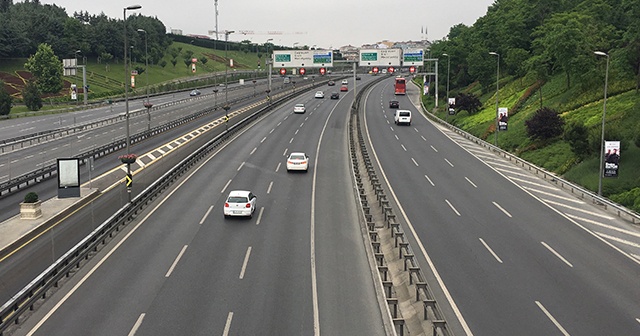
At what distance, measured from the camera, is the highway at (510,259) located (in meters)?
18.9

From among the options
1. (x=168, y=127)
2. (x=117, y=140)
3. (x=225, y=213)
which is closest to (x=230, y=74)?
(x=168, y=127)

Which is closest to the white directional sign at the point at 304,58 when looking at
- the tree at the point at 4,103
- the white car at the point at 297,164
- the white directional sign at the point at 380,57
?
the white directional sign at the point at 380,57

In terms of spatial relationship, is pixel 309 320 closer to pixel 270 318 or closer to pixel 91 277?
pixel 270 318

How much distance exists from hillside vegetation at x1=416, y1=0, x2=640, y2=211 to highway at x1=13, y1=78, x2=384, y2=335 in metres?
19.5

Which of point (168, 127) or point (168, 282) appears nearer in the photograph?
point (168, 282)

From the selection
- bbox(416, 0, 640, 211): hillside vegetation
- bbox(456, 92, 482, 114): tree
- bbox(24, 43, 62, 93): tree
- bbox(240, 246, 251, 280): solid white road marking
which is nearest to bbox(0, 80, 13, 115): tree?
bbox(24, 43, 62, 93): tree

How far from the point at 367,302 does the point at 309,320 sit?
2608 millimetres

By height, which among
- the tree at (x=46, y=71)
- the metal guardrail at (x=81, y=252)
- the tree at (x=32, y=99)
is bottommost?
the metal guardrail at (x=81, y=252)

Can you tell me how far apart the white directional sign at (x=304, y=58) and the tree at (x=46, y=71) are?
5228 cm

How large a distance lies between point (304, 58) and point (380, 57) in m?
12.0

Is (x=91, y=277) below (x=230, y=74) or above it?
below

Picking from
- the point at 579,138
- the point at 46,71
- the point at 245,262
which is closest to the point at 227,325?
the point at 245,262

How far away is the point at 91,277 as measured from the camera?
876 inches

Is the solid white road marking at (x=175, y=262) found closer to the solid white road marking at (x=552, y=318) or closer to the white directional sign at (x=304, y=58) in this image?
the solid white road marking at (x=552, y=318)
